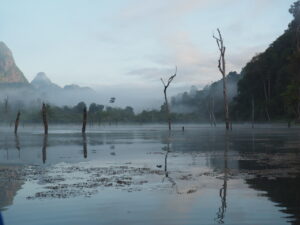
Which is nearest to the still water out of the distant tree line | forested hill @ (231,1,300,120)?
forested hill @ (231,1,300,120)

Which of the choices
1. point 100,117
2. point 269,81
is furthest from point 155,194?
point 100,117

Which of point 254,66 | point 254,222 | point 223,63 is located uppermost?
point 254,66

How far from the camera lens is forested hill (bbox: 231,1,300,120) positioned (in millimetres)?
94125

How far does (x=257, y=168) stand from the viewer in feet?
48.7

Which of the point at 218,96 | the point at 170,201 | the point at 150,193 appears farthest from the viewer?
the point at 218,96

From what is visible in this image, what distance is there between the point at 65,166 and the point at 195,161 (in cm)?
527

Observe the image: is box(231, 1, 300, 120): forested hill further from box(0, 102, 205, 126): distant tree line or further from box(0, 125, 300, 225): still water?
box(0, 125, 300, 225): still water

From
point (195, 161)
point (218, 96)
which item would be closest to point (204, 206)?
point (195, 161)

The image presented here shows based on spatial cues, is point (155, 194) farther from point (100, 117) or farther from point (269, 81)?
point (100, 117)

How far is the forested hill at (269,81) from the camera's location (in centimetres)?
9412

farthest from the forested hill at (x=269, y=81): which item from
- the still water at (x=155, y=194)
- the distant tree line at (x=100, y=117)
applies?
the still water at (x=155, y=194)

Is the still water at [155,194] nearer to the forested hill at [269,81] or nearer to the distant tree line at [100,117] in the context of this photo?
the forested hill at [269,81]

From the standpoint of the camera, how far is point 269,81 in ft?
331

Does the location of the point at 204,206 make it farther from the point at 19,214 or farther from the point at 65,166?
the point at 65,166
